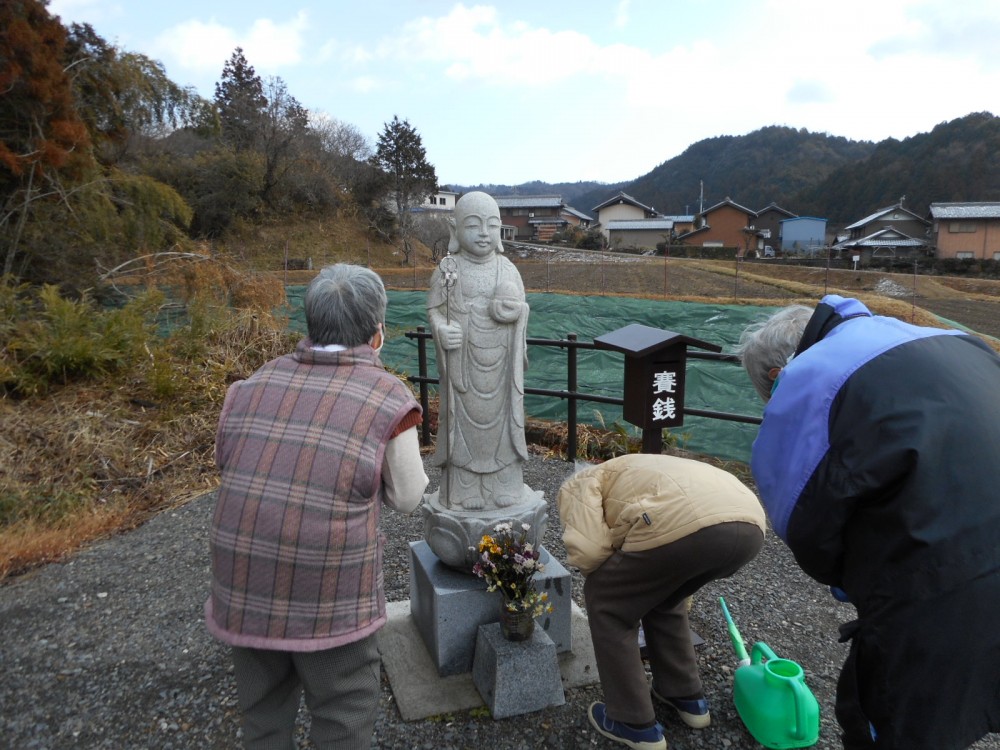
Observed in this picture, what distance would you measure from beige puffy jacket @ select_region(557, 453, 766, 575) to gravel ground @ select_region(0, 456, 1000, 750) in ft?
3.08

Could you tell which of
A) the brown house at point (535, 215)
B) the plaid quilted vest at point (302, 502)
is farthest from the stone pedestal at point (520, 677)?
the brown house at point (535, 215)

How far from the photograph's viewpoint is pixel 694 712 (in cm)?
253

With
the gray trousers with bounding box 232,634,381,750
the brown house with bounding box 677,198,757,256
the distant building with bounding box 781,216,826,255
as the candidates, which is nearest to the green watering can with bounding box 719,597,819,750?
the gray trousers with bounding box 232,634,381,750

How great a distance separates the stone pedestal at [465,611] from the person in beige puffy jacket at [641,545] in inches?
19.3

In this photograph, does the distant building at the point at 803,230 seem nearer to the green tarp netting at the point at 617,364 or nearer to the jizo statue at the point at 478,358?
the green tarp netting at the point at 617,364

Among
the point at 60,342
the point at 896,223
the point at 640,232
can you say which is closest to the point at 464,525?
the point at 60,342

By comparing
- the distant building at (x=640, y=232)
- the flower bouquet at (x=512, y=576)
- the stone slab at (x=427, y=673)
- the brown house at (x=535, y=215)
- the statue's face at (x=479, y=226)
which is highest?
the brown house at (x=535, y=215)

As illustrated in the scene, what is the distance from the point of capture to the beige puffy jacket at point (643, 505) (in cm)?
200

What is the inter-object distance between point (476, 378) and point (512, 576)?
89 centimetres

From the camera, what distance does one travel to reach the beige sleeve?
66.2 inches

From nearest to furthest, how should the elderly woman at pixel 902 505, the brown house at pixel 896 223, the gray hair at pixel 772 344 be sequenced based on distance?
the elderly woman at pixel 902 505, the gray hair at pixel 772 344, the brown house at pixel 896 223

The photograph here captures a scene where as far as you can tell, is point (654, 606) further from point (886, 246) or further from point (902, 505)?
point (886, 246)

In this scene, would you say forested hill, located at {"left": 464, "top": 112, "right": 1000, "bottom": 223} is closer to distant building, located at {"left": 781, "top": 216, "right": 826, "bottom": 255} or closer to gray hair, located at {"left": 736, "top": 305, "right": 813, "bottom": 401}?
distant building, located at {"left": 781, "top": 216, "right": 826, "bottom": 255}

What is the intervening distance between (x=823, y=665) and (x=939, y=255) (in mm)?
33587
